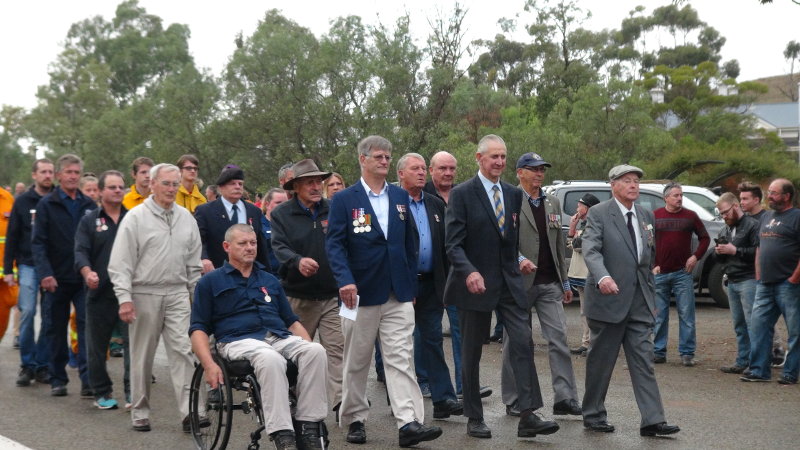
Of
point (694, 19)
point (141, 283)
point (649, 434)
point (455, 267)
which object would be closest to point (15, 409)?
point (141, 283)

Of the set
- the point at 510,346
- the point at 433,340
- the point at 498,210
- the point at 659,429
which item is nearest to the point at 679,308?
the point at 659,429

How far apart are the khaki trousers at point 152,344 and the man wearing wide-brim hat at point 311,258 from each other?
1007mm

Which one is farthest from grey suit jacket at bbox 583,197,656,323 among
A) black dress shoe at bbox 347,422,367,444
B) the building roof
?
the building roof

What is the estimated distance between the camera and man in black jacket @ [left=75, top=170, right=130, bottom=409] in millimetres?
8852

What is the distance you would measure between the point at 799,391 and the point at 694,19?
8800 centimetres

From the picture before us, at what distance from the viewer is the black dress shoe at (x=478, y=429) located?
7562 mm

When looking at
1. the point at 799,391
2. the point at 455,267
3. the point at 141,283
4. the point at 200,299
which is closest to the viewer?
the point at 200,299

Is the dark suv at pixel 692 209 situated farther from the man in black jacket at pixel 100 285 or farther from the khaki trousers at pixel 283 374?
the khaki trousers at pixel 283 374

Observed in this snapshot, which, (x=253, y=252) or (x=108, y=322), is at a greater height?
(x=253, y=252)

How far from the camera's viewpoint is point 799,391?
9664 mm

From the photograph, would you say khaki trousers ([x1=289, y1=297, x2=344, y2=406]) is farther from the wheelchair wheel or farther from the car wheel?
the car wheel

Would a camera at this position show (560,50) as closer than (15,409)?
No

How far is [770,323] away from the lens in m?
10.3

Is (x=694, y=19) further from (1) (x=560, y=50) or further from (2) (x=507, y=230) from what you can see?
A: (2) (x=507, y=230)
